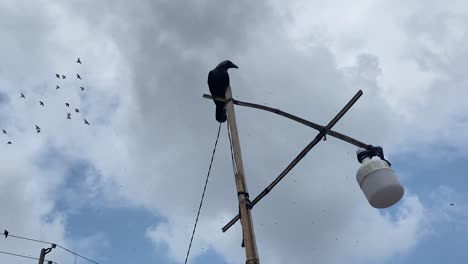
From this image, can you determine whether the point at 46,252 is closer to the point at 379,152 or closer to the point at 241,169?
the point at 241,169

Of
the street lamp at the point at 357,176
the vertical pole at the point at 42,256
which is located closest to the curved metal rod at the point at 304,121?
the street lamp at the point at 357,176

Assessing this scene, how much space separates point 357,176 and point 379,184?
0.27 metres

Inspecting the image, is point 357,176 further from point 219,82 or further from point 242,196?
point 219,82

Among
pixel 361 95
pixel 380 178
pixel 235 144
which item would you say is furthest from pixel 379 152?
pixel 235 144

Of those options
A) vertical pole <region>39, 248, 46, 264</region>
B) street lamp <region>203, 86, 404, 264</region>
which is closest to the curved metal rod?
street lamp <region>203, 86, 404, 264</region>

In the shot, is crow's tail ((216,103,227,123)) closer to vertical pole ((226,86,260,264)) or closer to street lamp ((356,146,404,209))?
vertical pole ((226,86,260,264))

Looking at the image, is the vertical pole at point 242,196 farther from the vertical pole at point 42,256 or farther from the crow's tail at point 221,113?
the vertical pole at point 42,256

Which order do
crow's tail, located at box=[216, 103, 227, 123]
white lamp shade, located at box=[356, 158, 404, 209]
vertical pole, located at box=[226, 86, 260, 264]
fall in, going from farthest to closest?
crow's tail, located at box=[216, 103, 227, 123] < vertical pole, located at box=[226, 86, 260, 264] < white lamp shade, located at box=[356, 158, 404, 209]

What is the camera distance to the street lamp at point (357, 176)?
4.50 metres

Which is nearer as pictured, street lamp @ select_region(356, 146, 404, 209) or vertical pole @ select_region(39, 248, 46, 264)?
street lamp @ select_region(356, 146, 404, 209)

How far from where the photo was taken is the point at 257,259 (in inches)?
181

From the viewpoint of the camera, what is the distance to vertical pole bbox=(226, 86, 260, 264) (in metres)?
4.65

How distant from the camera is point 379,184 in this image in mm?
4477

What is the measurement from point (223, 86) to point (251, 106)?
436 mm
